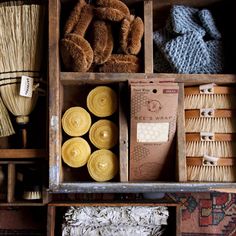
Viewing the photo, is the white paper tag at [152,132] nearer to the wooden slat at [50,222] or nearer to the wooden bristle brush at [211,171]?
the wooden bristle brush at [211,171]

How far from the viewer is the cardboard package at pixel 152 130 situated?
1.19m

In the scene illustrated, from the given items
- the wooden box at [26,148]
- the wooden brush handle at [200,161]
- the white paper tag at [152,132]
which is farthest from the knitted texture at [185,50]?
the wooden box at [26,148]

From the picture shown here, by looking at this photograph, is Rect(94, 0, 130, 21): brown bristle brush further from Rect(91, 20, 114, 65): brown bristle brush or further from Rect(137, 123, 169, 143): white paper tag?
Rect(137, 123, 169, 143): white paper tag

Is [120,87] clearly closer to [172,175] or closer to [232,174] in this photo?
[172,175]

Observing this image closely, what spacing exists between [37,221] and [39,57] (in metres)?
0.64

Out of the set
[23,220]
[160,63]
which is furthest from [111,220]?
[160,63]

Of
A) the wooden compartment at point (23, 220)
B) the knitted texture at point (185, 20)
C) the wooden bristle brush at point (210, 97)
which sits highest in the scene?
the knitted texture at point (185, 20)

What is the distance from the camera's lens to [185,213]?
1445 millimetres

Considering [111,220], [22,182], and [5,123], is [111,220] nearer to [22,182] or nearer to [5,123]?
[22,182]

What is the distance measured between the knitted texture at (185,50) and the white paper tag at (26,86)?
1.56ft

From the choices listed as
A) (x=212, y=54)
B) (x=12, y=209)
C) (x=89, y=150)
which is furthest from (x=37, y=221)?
(x=212, y=54)

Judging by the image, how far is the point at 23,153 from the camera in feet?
4.05

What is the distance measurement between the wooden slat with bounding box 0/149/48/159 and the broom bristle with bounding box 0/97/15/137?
8cm

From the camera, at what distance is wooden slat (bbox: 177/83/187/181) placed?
1228 mm
